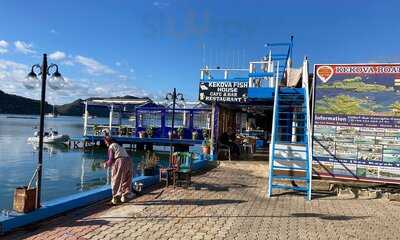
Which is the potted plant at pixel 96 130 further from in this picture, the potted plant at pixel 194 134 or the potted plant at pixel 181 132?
the potted plant at pixel 194 134

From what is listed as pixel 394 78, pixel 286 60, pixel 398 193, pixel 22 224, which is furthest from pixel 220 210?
pixel 286 60

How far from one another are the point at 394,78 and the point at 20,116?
8161 inches

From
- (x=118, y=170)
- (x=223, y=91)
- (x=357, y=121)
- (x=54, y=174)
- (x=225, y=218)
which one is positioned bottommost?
(x=54, y=174)

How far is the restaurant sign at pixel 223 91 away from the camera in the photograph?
55.2 feet

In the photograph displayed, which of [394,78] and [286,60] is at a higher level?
[286,60]

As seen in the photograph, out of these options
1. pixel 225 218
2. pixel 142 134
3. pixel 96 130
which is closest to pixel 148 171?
pixel 225 218

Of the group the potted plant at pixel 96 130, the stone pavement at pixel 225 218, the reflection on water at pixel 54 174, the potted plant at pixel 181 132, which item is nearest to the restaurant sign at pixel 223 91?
the reflection on water at pixel 54 174

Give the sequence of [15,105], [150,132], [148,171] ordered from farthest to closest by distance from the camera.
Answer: [15,105] < [150,132] < [148,171]

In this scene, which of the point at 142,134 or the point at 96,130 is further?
the point at 96,130

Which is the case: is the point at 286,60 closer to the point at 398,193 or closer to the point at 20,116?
the point at 398,193

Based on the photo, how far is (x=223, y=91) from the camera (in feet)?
56.5

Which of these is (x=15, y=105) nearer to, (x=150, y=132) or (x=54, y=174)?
(x=150, y=132)

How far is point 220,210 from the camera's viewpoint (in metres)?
8.75

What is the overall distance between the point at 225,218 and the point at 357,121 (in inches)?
231
